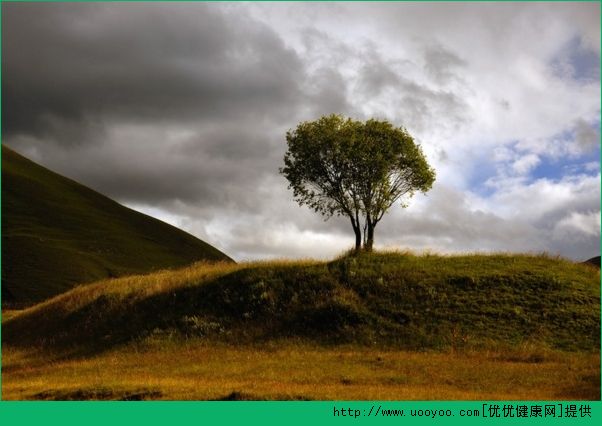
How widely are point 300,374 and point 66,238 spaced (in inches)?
4768

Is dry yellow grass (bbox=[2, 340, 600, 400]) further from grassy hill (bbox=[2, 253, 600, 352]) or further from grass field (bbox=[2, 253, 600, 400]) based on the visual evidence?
grassy hill (bbox=[2, 253, 600, 352])

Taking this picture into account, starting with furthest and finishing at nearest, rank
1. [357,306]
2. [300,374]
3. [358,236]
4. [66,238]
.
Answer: [66,238]
[358,236]
[357,306]
[300,374]

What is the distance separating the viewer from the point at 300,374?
29.1 meters

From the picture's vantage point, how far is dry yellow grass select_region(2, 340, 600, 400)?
24406 millimetres

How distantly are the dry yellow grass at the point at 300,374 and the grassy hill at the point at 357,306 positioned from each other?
7.38ft

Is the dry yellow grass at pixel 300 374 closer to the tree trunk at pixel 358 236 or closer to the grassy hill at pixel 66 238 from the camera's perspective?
the tree trunk at pixel 358 236

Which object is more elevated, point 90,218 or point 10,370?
point 90,218

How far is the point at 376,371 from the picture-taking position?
29859mm

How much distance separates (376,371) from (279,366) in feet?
17.2

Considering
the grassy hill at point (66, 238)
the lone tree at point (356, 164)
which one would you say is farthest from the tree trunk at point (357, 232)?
the grassy hill at point (66, 238)

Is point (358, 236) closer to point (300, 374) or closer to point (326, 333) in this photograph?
point (326, 333)

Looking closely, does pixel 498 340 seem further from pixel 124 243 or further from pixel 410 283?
pixel 124 243

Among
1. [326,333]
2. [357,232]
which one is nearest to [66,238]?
[357,232]

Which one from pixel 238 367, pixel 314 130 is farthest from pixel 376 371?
pixel 314 130
